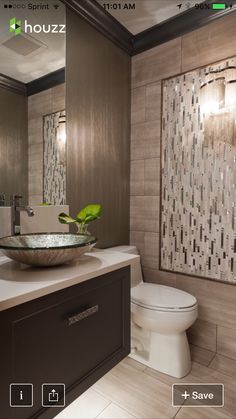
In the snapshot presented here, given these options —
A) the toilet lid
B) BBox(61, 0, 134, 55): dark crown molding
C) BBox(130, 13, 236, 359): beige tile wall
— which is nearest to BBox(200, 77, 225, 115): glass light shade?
BBox(130, 13, 236, 359): beige tile wall

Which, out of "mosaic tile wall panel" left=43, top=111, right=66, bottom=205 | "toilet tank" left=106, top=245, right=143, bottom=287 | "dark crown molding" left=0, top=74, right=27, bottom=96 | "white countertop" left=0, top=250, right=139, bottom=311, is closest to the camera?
"white countertop" left=0, top=250, right=139, bottom=311

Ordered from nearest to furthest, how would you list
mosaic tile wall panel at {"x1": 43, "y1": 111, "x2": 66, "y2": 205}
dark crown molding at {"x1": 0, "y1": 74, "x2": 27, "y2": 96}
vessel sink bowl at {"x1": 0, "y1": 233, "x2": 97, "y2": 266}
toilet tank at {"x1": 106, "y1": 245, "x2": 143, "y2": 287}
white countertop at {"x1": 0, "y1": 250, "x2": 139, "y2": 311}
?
1. white countertop at {"x1": 0, "y1": 250, "x2": 139, "y2": 311}
2. vessel sink bowl at {"x1": 0, "y1": 233, "x2": 97, "y2": 266}
3. dark crown molding at {"x1": 0, "y1": 74, "x2": 27, "y2": 96}
4. mosaic tile wall panel at {"x1": 43, "y1": 111, "x2": 66, "y2": 205}
5. toilet tank at {"x1": 106, "y1": 245, "x2": 143, "y2": 287}

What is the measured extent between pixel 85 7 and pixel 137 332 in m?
2.28

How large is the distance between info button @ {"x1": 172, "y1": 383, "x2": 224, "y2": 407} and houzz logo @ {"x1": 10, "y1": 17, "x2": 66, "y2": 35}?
223 centimetres

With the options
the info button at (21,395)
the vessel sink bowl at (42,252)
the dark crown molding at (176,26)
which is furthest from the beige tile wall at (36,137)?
the dark crown molding at (176,26)

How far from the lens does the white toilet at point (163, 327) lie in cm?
152

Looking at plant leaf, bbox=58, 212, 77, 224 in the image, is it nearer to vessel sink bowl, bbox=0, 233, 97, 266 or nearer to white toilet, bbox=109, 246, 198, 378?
vessel sink bowl, bbox=0, 233, 97, 266

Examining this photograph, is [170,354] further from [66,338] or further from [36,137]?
[36,137]

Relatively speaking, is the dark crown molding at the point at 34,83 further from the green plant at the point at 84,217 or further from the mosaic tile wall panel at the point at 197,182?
the mosaic tile wall panel at the point at 197,182

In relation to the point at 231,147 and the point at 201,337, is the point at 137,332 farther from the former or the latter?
the point at 231,147

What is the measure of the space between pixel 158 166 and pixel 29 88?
108 centimetres

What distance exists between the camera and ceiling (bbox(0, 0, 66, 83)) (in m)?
1.31

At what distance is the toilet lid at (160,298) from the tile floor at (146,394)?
47cm

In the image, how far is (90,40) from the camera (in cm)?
181
